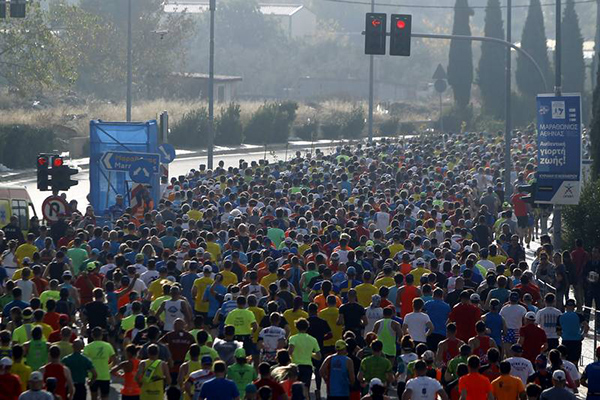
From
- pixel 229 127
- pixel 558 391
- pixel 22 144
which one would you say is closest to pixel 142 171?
pixel 558 391

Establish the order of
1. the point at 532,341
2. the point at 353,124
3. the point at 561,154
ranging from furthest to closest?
the point at 353,124 → the point at 561,154 → the point at 532,341

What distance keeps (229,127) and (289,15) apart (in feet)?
240

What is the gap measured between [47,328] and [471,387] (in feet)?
Result: 16.3

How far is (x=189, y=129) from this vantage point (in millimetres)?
65562

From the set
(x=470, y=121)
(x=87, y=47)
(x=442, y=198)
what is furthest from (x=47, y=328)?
(x=87, y=47)

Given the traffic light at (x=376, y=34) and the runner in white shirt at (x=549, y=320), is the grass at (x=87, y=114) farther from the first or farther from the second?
the runner in white shirt at (x=549, y=320)

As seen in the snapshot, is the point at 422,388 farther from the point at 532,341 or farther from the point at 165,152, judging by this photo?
the point at 165,152

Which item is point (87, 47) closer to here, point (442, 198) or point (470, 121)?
point (470, 121)

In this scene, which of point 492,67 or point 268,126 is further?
point 492,67

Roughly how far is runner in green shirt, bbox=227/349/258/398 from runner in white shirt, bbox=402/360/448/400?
1583mm

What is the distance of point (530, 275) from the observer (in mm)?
18531

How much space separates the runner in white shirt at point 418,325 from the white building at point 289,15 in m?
119

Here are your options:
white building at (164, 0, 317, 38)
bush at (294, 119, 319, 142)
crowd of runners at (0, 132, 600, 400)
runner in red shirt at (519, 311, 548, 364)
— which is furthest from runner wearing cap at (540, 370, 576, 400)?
white building at (164, 0, 317, 38)

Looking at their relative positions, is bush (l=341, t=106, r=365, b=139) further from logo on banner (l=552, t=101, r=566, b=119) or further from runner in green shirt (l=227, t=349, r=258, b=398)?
runner in green shirt (l=227, t=349, r=258, b=398)
